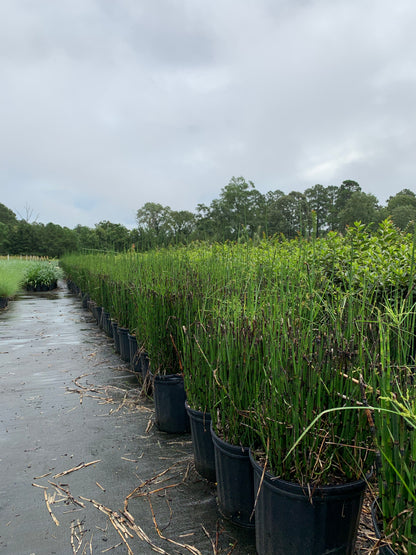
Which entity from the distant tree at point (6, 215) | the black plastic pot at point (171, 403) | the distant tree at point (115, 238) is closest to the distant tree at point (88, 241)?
the distant tree at point (115, 238)

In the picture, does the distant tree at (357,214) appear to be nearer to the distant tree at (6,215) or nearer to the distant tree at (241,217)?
the distant tree at (241,217)

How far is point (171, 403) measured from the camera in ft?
8.96

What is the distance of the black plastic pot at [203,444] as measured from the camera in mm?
2094

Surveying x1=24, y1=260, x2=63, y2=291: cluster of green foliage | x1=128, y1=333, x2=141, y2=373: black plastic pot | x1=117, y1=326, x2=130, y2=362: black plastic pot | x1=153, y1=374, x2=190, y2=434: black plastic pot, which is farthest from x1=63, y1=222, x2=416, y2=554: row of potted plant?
x1=24, y1=260, x2=63, y2=291: cluster of green foliage

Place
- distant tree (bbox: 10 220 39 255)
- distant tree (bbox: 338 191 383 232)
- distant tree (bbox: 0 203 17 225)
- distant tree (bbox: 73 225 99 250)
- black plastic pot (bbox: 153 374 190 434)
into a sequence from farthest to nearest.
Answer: distant tree (bbox: 0 203 17 225) < distant tree (bbox: 10 220 39 255) < distant tree (bbox: 73 225 99 250) < distant tree (bbox: 338 191 383 232) < black plastic pot (bbox: 153 374 190 434)

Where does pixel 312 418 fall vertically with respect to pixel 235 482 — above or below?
above

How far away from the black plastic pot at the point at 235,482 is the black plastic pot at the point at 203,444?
261mm

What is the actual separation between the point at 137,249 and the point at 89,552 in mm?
3450

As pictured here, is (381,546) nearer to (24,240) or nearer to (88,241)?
(88,241)

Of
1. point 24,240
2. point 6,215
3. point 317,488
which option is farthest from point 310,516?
point 6,215

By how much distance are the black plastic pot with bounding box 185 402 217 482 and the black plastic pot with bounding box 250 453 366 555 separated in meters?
0.68

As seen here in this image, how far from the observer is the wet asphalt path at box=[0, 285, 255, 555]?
5.64 feet

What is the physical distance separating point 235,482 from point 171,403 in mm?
1056

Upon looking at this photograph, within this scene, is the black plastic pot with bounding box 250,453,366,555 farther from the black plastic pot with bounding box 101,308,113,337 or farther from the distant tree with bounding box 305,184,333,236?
the black plastic pot with bounding box 101,308,113,337
